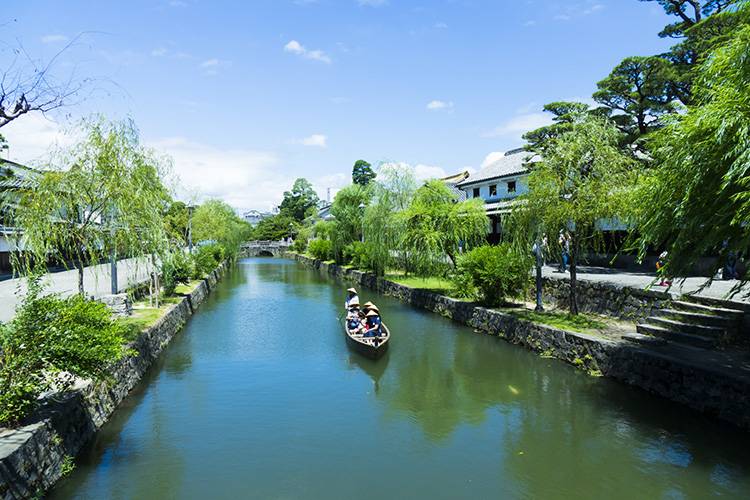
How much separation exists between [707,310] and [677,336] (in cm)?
110

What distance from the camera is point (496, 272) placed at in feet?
56.2

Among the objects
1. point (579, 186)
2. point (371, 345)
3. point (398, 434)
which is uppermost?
point (579, 186)

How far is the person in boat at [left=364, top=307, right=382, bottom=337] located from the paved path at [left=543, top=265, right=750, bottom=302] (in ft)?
23.8

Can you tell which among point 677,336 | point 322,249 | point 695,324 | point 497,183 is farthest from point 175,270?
point 322,249

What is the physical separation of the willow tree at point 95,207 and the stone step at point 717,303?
44.8ft

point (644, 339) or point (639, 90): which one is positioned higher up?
point (639, 90)

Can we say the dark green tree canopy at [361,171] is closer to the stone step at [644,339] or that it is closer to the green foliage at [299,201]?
the green foliage at [299,201]

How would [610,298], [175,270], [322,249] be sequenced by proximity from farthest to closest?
[322,249], [175,270], [610,298]

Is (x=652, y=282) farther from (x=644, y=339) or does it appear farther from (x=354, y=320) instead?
(x=354, y=320)

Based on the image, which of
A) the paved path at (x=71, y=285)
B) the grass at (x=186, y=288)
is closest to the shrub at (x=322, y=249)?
the grass at (x=186, y=288)

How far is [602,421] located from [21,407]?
975 centimetres

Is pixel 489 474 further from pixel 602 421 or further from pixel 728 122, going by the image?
pixel 728 122

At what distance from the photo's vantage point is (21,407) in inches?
249

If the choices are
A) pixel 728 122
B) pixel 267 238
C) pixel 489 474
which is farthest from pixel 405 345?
pixel 267 238
